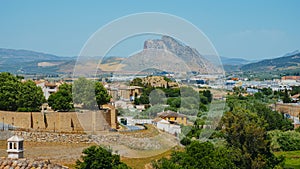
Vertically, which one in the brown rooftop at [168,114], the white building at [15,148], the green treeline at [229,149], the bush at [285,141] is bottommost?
the bush at [285,141]

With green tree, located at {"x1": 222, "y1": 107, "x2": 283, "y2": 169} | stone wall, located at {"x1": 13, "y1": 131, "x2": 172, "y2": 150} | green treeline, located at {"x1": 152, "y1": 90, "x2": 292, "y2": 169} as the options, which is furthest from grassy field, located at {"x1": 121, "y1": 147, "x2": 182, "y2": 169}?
green tree, located at {"x1": 222, "y1": 107, "x2": 283, "y2": 169}

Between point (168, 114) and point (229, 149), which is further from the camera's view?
point (168, 114)

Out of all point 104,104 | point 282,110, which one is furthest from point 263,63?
point 104,104

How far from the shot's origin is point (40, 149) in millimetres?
16156

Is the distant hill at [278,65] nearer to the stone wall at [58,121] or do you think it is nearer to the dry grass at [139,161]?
the stone wall at [58,121]

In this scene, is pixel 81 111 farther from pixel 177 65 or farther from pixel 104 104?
pixel 177 65

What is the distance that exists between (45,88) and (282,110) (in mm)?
19293

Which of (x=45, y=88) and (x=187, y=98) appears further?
(x=45, y=88)

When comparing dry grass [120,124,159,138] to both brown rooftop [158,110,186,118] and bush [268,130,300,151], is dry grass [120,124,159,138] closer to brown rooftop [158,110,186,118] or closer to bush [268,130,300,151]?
brown rooftop [158,110,186,118]

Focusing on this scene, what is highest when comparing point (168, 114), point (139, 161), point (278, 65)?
point (278, 65)

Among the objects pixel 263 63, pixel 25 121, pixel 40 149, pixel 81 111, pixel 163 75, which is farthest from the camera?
pixel 263 63

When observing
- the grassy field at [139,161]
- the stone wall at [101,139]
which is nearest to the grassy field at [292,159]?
the stone wall at [101,139]

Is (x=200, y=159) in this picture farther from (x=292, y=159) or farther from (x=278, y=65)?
(x=278, y=65)

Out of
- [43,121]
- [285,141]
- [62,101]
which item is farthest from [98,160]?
[285,141]
